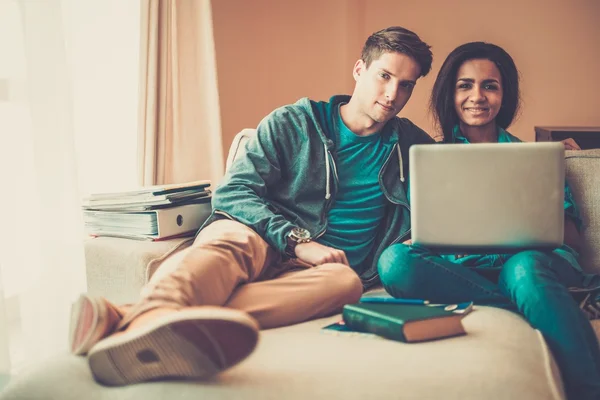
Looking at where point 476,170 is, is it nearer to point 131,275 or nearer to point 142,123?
point 131,275

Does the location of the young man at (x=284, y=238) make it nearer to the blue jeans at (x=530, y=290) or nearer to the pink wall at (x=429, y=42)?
the blue jeans at (x=530, y=290)

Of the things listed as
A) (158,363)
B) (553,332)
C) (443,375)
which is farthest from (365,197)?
(158,363)

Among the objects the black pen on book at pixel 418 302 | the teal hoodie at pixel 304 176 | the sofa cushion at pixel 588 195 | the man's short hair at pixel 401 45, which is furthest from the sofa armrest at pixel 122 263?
the sofa cushion at pixel 588 195

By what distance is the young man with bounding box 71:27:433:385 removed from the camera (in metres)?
0.98

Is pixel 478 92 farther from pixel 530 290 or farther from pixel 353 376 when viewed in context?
pixel 353 376

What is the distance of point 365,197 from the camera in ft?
5.83

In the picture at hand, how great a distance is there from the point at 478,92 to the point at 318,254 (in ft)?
2.38

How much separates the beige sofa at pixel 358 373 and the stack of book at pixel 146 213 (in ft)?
1.79

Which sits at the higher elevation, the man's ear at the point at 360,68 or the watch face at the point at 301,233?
the man's ear at the point at 360,68

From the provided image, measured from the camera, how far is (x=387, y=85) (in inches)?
69.2

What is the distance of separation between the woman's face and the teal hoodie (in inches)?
8.1

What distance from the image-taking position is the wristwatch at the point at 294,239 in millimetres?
1557

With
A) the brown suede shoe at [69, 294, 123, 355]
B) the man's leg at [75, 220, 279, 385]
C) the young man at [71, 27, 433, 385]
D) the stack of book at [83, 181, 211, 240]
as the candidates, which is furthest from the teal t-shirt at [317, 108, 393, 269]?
the brown suede shoe at [69, 294, 123, 355]

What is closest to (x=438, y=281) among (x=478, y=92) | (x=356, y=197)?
(x=356, y=197)
